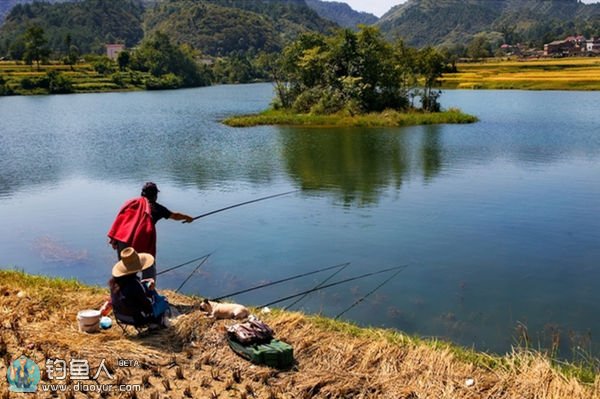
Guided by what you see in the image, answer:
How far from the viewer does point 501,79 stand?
79812 mm

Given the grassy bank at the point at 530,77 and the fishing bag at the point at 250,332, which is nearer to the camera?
the fishing bag at the point at 250,332

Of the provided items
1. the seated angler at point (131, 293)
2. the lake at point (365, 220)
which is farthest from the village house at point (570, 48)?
the seated angler at point (131, 293)

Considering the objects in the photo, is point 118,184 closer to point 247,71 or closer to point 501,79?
point 501,79

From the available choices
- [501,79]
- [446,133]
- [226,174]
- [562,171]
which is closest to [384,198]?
[226,174]

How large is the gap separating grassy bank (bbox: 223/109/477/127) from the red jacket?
103ft

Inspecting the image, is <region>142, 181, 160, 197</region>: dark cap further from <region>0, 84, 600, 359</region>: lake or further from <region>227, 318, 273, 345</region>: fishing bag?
<region>0, 84, 600, 359</region>: lake

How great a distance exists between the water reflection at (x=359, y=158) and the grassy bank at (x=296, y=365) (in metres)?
10.9

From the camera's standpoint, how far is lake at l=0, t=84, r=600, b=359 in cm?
1014

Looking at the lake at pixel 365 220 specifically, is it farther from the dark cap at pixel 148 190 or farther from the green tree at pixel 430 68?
the green tree at pixel 430 68

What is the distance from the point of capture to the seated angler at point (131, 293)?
6.71 m

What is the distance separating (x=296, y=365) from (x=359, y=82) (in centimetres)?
3641

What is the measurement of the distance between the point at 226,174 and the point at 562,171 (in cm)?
1282

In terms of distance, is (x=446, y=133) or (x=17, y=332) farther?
(x=446, y=133)

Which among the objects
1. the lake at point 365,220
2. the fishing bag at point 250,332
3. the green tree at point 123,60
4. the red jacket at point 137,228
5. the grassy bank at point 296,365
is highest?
the green tree at point 123,60
